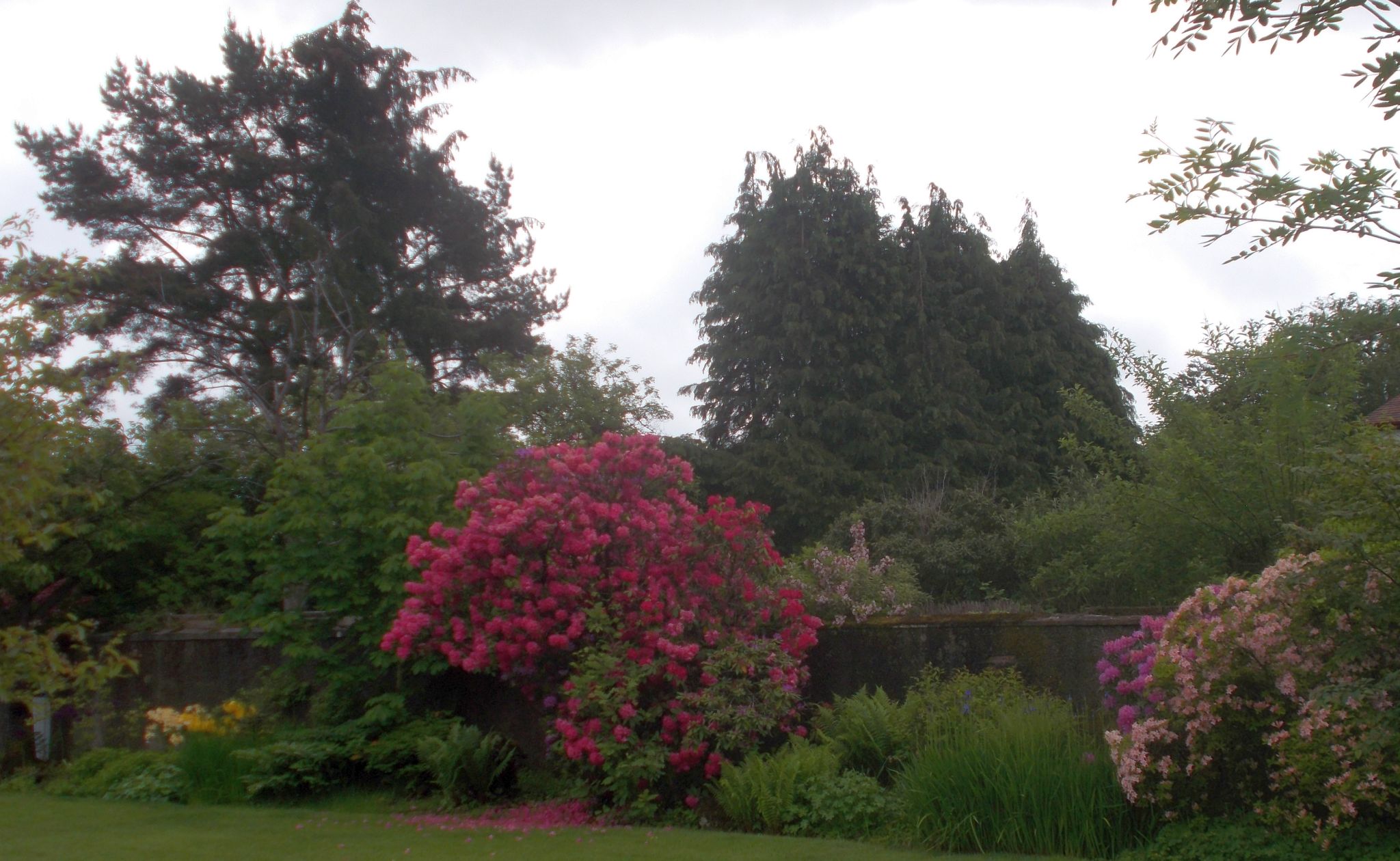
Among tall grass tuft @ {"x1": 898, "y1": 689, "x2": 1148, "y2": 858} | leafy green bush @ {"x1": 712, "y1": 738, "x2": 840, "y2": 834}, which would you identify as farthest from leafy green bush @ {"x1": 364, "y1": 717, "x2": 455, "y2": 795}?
tall grass tuft @ {"x1": 898, "y1": 689, "x2": 1148, "y2": 858}

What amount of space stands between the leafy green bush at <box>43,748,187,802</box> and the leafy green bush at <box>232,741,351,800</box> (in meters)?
1.02

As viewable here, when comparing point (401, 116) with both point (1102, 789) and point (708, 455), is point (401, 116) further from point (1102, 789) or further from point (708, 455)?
point (1102, 789)

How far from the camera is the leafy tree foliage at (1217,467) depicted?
8867 millimetres

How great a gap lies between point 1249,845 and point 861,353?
936 inches

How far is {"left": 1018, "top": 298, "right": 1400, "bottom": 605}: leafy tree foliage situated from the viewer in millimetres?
8867

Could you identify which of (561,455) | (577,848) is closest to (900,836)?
(577,848)

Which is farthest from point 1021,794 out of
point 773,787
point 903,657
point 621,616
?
point 621,616

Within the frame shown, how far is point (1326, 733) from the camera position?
5656 mm

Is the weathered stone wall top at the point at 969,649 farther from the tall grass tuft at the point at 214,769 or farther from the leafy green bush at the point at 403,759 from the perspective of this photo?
the tall grass tuft at the point at 214,769

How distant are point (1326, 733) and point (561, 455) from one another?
640cm

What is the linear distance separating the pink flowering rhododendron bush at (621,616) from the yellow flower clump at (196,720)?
302cm

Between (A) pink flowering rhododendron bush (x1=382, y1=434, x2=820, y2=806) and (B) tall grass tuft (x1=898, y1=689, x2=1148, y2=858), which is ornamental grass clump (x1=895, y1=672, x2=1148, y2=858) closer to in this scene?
(B) tall grass tuft (x1=898, y1=689, x2=1148, y2=858)

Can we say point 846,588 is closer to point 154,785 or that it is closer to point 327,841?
point 327,841

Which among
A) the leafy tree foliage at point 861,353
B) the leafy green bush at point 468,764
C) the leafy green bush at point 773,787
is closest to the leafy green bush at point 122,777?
the leafy green bush at point 468,764
